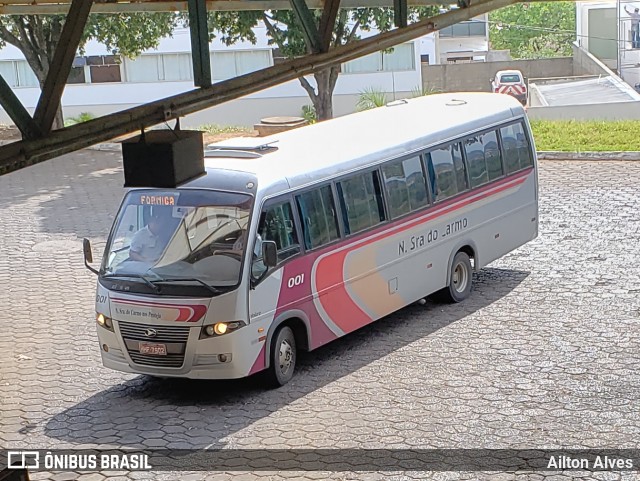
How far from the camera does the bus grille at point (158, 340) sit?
1055 cm

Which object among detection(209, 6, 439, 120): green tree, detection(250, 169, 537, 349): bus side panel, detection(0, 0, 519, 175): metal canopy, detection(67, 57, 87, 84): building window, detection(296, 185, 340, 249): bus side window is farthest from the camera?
detection(67, 57, 87, 84): building window

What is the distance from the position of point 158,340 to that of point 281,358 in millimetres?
1397

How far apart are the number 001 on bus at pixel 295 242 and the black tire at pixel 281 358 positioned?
0.9 inches

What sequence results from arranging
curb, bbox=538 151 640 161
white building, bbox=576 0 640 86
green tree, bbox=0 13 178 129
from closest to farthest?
curb, bbox=538 151 640 161
green tree, bbox=0 13 178 129
white building, bbox=576 0 640 86

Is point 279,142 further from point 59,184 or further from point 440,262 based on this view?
point 59,184

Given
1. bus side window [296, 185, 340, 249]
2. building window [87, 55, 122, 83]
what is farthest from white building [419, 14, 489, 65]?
bus side window [296, 185, 340, 249]

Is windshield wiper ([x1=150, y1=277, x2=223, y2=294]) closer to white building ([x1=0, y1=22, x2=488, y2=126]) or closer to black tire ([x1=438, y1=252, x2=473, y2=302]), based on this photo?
black tire ([x1=438, y1=252, x2=473, y2=302])

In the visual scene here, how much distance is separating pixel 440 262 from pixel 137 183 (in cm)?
687

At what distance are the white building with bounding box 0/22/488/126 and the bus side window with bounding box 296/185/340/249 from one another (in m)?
30.1

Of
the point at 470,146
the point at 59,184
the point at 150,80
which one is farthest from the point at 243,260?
the point at 150,80

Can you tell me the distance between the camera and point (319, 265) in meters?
11.7

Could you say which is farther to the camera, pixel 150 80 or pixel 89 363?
pixel 150 80

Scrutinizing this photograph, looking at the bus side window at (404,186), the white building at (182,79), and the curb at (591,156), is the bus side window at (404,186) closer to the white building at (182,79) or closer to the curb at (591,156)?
the curb at (591,156)

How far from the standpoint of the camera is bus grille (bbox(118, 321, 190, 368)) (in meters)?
10.6
